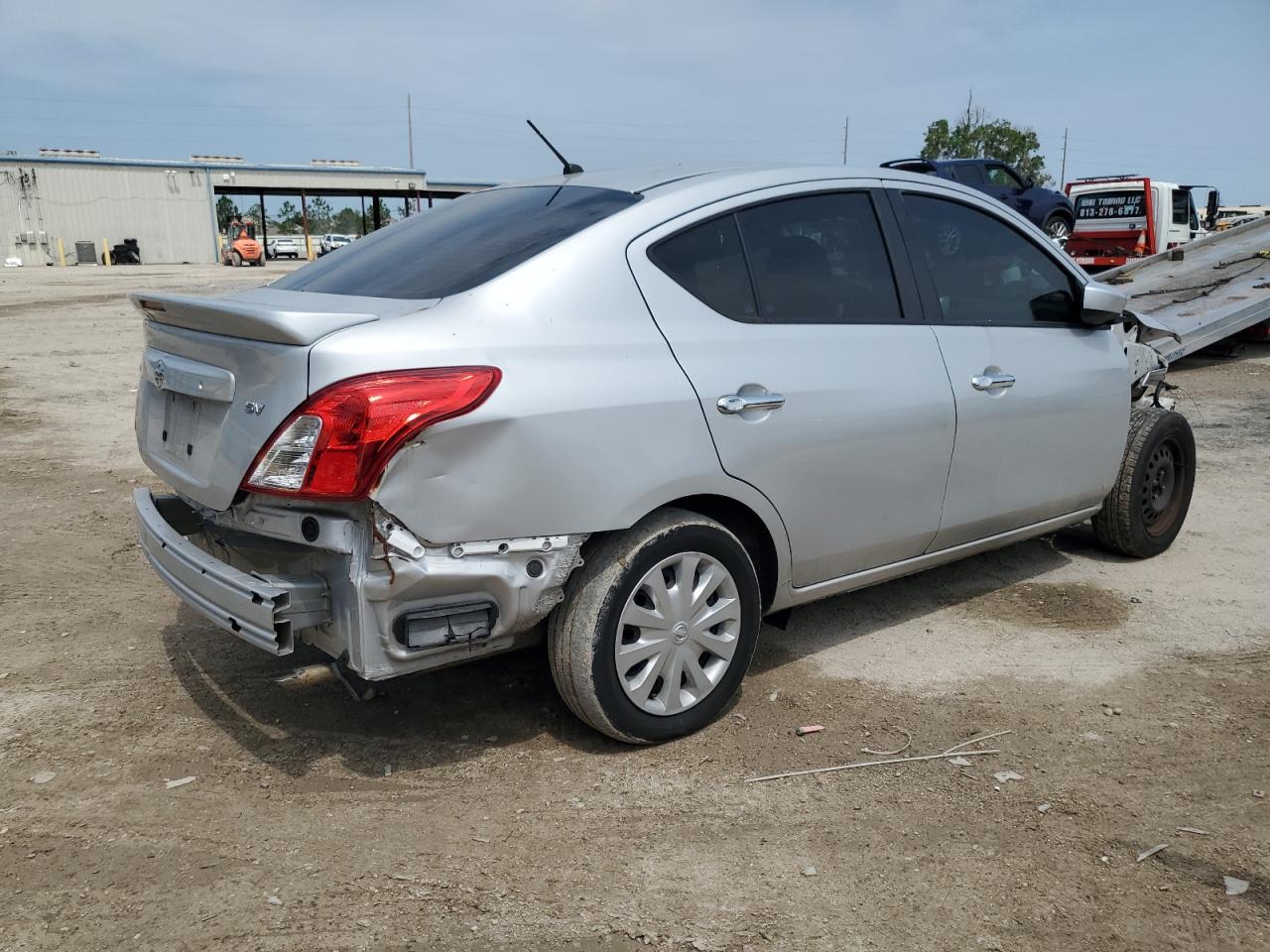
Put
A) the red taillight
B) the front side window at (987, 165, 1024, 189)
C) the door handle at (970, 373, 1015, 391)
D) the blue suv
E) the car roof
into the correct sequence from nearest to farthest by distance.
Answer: the red taillight < the car roof < the door handle at (970, 373, 1015, 391) < the blue suv < the front side window at (987, 165, 1024, 189)

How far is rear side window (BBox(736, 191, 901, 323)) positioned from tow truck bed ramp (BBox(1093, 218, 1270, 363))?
5.69 meters

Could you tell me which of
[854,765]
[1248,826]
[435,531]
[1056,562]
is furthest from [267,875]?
[1056,562]

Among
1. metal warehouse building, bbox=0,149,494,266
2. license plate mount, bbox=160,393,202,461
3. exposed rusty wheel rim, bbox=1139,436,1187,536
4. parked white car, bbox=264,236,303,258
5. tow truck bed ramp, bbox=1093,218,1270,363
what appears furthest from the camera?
parked white car, bbox=264,236,303,258

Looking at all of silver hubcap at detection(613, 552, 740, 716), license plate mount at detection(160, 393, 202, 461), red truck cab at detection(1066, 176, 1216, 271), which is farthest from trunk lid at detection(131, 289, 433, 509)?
red truck cab at detection(1066, 176, 1216, 271)

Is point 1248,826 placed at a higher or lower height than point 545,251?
lower

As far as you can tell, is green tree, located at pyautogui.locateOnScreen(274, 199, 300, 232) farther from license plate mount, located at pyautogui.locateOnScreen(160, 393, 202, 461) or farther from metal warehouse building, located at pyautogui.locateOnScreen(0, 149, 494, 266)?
license plate mount, located at pyautogui.locateOnScreen(160, 393, 202, 461)

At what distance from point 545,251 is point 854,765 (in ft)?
5.98

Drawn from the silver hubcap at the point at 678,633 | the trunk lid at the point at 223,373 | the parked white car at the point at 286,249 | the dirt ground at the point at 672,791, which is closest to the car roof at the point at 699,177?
the trunk lid at the point at 223,373

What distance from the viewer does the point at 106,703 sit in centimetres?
362

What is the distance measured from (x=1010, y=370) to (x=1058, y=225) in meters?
16.4

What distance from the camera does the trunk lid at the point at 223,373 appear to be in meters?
2.71

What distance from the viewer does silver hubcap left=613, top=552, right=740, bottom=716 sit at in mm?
3117

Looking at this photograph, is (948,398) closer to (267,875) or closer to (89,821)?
(267,875)

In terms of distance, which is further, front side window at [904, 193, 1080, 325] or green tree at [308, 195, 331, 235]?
green tree at [308, 195, 331, 235]
